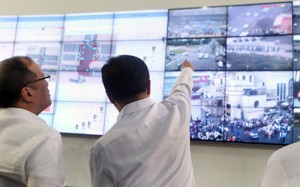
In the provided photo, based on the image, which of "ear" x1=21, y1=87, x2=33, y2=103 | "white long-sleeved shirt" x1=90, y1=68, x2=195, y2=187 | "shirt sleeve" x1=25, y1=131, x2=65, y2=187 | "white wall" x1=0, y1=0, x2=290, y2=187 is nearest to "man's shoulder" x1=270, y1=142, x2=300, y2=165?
"white long-sleeved shirt" x1=90, y1=68, x2=195, y2=187

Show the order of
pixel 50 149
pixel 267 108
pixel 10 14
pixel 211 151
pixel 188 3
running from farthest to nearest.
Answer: pixel 10 14 < pixel 188 3 < pixel 211 151 < pixel 267 108 < pixel 50 149

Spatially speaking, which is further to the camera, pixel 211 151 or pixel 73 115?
pixel 73 115

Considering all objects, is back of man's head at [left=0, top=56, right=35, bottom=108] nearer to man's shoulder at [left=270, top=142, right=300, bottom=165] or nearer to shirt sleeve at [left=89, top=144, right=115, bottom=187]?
shirt sleeve at [left=89, top=144, right=115, bottom=187]

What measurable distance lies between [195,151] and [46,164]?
1010mm

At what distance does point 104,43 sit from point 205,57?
0.72 metres

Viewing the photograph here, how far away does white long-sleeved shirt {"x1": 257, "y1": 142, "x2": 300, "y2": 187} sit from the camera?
2.89ft

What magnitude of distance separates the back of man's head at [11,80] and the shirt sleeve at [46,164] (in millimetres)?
280

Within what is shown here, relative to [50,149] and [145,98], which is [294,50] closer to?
[145,98]

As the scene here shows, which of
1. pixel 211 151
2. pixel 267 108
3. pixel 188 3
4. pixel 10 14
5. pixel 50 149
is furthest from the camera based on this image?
pixel 10 14

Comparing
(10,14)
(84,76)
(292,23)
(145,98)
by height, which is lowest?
(145,98)

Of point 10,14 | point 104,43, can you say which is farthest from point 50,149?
point 10,14

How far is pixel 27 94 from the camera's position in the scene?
1350mm

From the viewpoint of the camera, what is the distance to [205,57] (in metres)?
1.91

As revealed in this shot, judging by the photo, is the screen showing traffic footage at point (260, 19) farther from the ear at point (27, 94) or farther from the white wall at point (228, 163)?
the ear at point (27, 94)
